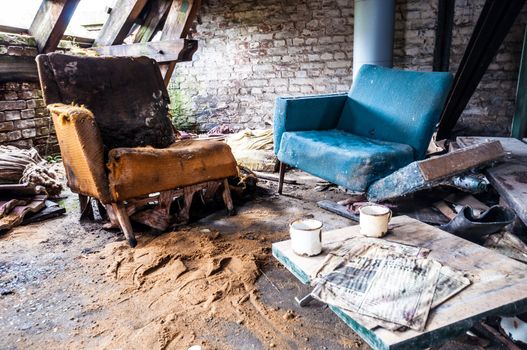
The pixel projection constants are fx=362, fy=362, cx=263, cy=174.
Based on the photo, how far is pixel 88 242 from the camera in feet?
6.87

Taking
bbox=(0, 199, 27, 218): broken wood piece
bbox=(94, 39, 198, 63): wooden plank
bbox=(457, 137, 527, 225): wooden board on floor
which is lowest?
bbox=(0, 199, 27, 218): broken wood piece

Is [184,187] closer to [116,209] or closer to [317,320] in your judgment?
[116,209]

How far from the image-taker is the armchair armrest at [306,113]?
2.61 meters

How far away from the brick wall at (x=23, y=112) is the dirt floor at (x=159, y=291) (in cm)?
168

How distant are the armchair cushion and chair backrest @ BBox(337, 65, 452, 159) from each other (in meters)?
1.01

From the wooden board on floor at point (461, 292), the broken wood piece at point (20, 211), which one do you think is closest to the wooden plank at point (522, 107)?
the wooden board on floor at point (461, 292)

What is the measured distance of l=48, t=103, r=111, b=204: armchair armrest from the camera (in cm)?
Result: 186

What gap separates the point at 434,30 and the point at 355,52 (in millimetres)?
947

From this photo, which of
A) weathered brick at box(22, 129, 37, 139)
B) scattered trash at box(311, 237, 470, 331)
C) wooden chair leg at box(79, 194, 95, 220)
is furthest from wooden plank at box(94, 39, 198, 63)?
scattered trash at box(311, 237, 470, 331)

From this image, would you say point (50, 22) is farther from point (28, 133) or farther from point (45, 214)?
point (45, 214)

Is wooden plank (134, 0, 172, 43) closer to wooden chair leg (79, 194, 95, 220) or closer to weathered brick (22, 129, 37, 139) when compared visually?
weathered brick (22, 129, 37, 139)

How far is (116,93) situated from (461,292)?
2255 mm

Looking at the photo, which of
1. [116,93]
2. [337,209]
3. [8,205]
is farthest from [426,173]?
[8,205]

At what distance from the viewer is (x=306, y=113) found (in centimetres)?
267
